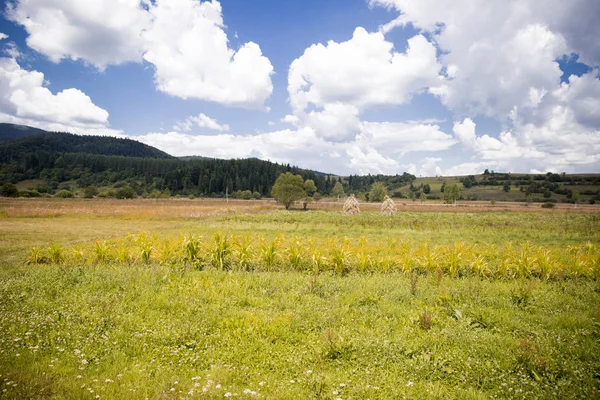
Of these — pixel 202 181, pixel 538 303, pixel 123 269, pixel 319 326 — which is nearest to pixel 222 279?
pixel 123 269

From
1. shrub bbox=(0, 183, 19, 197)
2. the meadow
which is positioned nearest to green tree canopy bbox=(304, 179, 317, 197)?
the meadow

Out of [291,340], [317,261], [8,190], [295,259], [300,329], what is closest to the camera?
[291,340]

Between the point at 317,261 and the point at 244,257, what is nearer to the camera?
the point at 317,261

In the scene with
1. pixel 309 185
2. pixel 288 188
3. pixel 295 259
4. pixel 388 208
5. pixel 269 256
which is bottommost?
→ pixel 295 259

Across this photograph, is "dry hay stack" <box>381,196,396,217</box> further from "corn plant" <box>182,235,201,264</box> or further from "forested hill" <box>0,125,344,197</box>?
"forested hill" <box>0,125,344,197</box>

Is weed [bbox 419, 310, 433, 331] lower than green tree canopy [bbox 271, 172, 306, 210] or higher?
lower

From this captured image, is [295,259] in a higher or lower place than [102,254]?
higher

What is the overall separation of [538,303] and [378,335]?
5283 millimetres

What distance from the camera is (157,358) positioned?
554 centimetres

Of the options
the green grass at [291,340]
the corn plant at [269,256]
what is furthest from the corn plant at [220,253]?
the green grass at [291,340]

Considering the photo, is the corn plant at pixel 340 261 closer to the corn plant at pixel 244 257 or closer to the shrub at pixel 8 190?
the corn plant at pixel 244 257

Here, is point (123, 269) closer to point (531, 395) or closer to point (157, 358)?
point (157, 358)

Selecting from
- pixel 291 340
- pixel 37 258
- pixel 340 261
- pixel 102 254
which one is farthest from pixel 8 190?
pixel 291 340

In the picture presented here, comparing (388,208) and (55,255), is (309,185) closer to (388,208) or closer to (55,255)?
(388,208)
